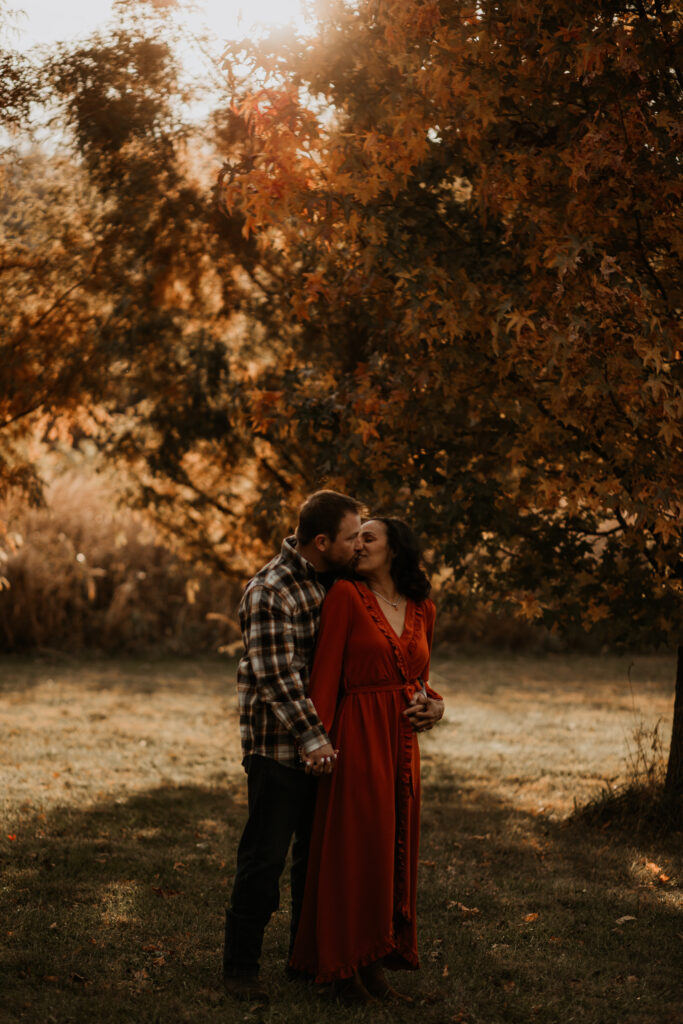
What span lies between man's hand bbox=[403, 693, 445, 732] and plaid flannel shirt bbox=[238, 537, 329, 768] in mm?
407

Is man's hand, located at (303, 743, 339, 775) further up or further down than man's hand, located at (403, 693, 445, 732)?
further down

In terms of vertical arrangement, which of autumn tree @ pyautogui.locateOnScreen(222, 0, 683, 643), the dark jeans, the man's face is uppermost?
autumn tree @ pyautogui.locateOnScreen(222, 0, 683, 643)

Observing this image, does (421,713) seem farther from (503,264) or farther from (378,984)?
(503,264)

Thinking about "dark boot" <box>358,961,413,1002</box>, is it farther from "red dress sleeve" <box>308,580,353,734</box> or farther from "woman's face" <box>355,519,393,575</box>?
"woman's face" <box>355,519,393,575</box>

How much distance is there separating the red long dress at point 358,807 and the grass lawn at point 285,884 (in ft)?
0.89

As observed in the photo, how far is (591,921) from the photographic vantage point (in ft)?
16.1

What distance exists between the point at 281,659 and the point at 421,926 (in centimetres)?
191

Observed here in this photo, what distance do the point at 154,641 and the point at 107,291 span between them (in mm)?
9359

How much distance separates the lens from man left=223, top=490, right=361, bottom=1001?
3641 mm

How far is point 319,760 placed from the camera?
3.55 meters

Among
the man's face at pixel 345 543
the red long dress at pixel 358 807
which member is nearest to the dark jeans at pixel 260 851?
the red long dress at pixel 358 807

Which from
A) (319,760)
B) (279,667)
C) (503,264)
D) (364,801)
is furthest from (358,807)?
(503,264)

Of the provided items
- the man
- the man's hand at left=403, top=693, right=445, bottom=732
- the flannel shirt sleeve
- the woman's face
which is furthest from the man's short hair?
the man's hand at left=403, top=693, right=445, bottom=732

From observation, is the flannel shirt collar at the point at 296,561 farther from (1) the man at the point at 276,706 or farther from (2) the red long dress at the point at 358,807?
(2) the red long dress at the point at 358,807
